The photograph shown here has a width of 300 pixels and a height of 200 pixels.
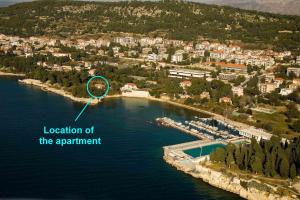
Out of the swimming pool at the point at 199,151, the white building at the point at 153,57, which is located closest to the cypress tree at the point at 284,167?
the swimming pool at the point at 199,151

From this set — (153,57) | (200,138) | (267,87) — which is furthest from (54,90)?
(267,87)

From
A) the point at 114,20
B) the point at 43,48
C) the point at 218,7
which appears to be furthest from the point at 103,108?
the point at 218,7

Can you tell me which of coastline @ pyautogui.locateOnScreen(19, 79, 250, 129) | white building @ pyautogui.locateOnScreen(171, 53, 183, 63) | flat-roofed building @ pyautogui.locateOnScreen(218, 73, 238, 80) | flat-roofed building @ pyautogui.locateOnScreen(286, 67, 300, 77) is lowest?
coastline @ pyautogui.locateOnScreen(19, 79, 250, 129)

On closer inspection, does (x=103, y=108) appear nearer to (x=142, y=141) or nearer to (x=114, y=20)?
(x=142, y=141)

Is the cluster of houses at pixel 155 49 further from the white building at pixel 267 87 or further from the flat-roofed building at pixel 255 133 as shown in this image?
the flat-roofed building at pixel 255 133

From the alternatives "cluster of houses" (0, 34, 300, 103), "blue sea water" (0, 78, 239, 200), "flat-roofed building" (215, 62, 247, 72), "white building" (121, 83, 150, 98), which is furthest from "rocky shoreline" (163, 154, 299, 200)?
"flat-roofed building" (215, 62, 247, 72)

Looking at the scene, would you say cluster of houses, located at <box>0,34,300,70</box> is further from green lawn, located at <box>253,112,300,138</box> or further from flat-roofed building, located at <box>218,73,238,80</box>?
green lawn, located at <box>253,112,300,138</box>

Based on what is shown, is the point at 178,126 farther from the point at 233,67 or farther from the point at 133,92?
the point at 233,67
